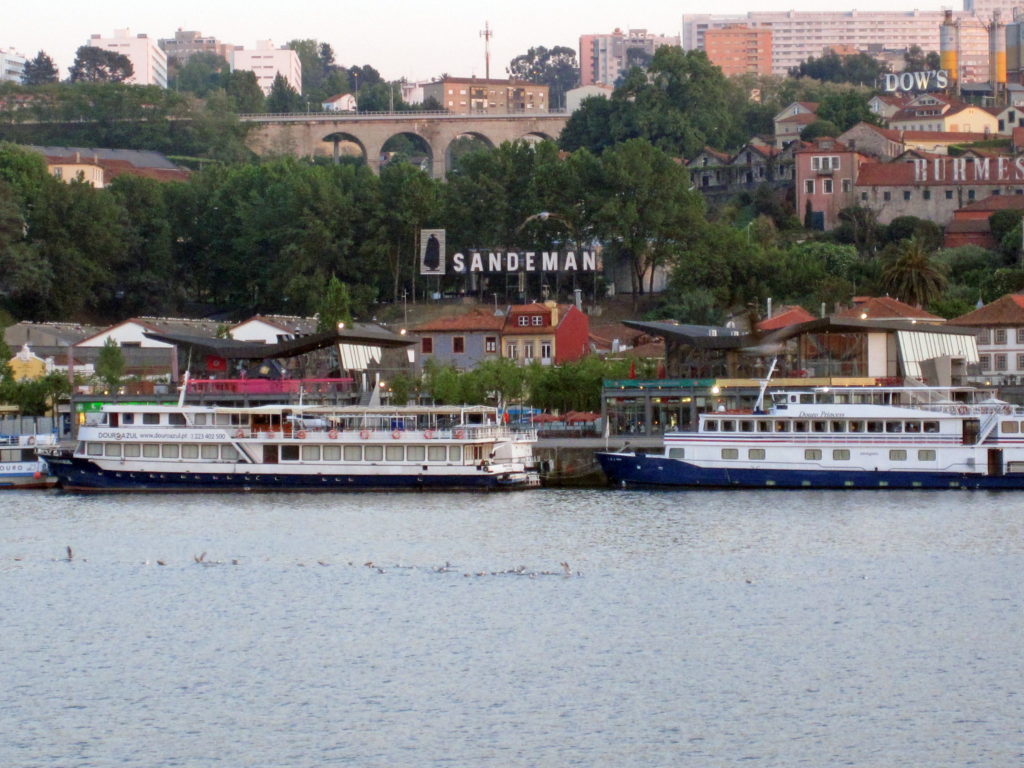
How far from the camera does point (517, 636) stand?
134 ft

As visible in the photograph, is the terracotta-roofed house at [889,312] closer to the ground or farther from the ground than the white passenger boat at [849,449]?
farther from the ground

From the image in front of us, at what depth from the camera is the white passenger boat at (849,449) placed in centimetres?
6397

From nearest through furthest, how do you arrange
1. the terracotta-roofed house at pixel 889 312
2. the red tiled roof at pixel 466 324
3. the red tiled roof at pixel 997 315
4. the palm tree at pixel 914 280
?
the terracotta-roofed house at pixel 889 312, the red tiled roof at pixel 997 315, the red tiled roof at pixel 466 324, the palm tree at pixel 914 280

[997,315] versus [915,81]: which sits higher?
[915,81]

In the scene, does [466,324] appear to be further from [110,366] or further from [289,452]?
[289,452]

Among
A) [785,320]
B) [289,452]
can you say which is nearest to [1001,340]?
[785,320]

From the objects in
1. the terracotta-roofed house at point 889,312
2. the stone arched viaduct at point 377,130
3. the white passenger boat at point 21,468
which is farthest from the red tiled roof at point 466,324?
the stone arched viaduct at point 377,130

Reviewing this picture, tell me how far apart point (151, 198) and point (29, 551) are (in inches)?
2792

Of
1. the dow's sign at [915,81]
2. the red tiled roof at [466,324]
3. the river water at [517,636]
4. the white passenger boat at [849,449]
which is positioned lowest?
the river water at [517,636]

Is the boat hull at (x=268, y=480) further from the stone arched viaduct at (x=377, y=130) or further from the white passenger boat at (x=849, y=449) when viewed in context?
the stone arched viaduct at (x=377, y=130)

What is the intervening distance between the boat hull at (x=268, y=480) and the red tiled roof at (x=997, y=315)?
27.7 meters

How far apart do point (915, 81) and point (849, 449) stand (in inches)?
4508

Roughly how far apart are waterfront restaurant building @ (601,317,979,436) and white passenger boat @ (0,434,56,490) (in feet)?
65.5

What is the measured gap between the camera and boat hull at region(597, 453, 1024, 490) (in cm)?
6406
